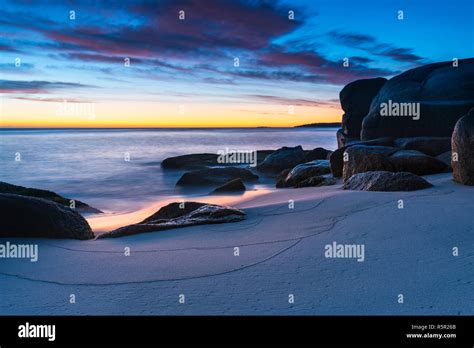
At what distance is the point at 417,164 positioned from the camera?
9062 millimetres

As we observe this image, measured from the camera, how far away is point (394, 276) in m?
3.25

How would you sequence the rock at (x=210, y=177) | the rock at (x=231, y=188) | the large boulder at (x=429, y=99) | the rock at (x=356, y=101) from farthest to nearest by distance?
the rock at (x=356, y=101), the rock at (x=210, y=177), the large boulder at (x=429, y=99), the rock at (x=231, y=188)

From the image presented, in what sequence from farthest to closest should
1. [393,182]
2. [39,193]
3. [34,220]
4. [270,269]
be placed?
1. [39,193]
2. [393,182]
3. [34,220]
4. [270,269]

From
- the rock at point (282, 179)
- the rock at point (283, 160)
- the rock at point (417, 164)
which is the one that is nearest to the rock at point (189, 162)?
the rock at point (283, 160)

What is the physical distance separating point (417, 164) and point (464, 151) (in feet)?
6.50

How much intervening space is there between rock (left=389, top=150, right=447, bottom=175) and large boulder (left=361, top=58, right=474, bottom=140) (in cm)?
518

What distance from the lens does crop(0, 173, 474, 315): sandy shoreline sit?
115 inches

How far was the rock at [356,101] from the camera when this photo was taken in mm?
21078

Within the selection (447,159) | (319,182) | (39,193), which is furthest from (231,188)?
(447,159)

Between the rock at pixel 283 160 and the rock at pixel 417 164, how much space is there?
9.92 metres

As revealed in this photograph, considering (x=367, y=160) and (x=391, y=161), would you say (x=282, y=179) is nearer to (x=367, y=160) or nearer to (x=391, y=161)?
(x=367, y=160)

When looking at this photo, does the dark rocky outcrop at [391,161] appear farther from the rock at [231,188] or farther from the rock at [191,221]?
the rock at [191,221]

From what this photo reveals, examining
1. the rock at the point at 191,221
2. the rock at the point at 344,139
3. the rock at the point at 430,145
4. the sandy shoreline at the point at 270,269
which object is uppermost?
the rock at the point at 344,139
